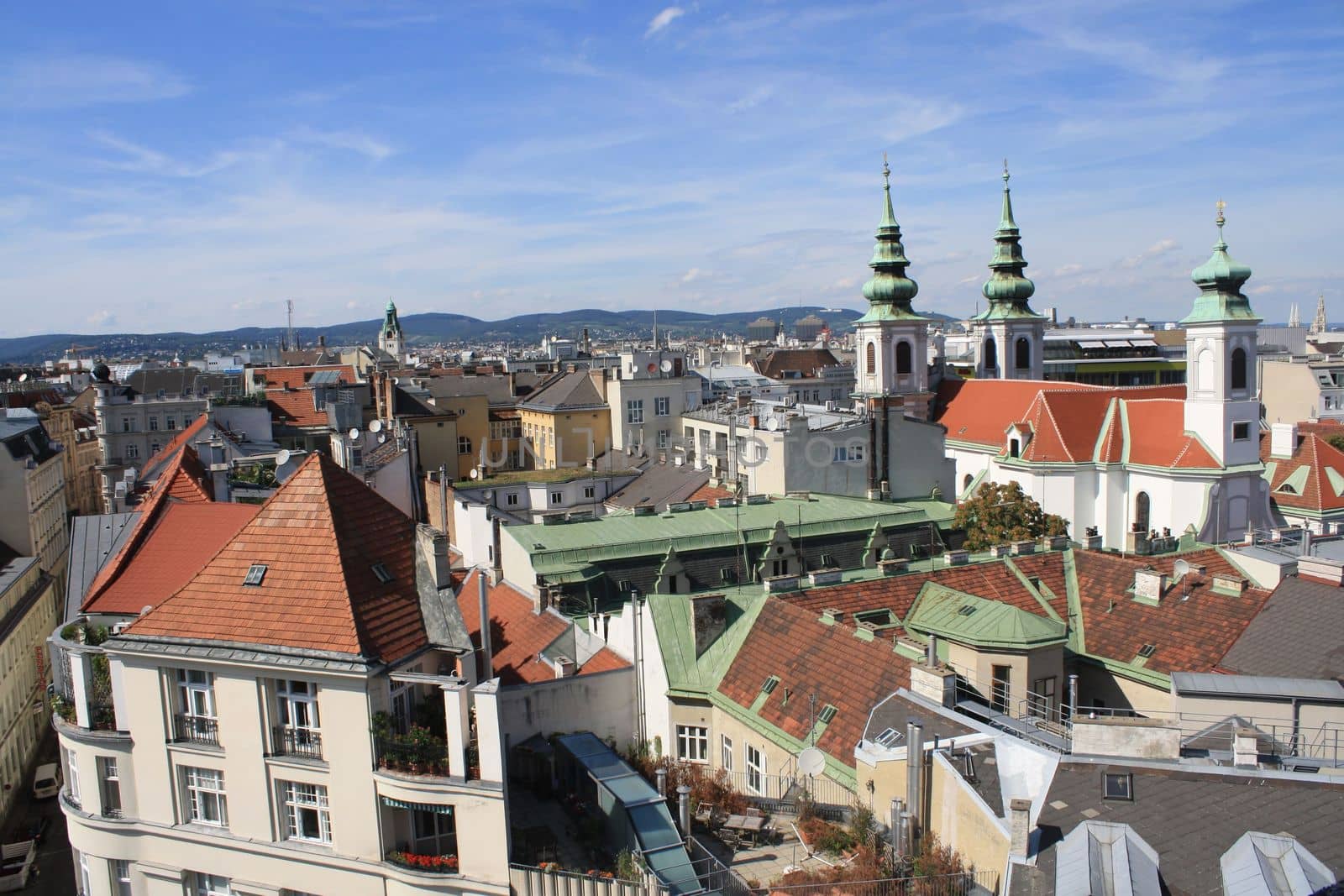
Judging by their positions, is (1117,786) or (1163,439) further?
(1163,439)

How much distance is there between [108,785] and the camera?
66.6 feet

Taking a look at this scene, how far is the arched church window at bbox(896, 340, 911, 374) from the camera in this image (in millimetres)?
74688

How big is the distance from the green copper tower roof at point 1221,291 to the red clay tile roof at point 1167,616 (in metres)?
28.8

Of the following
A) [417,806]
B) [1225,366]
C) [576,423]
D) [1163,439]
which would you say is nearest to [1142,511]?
[1163,439]

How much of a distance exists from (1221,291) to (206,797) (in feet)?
185

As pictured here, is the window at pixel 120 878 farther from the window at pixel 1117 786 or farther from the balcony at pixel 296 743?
the window at pixel 1117 786

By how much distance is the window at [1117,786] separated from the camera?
1642 centimetres

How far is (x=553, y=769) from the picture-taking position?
24078 millimetres

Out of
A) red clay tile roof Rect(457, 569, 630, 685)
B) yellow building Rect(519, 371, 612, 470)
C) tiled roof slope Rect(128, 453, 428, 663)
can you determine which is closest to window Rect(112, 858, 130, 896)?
tiled roof slope Rect(128, 453, 428, 663)

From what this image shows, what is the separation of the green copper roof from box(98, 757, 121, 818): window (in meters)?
19.3

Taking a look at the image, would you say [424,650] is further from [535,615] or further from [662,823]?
[535,615]

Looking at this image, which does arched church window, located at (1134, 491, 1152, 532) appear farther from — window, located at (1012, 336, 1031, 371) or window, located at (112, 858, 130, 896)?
window, located at (112, 858, 130, 896)

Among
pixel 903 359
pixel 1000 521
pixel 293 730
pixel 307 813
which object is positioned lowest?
pixel 1000 521

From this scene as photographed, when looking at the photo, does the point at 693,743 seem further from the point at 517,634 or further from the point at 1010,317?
the point at 1010,317
